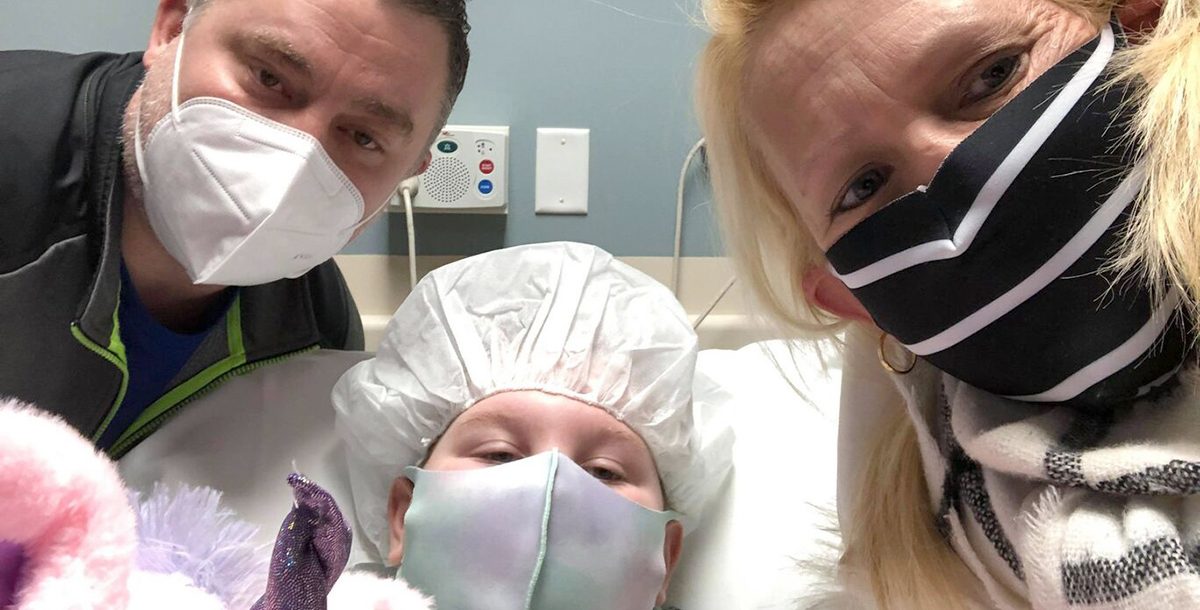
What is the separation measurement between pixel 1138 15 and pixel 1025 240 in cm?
22

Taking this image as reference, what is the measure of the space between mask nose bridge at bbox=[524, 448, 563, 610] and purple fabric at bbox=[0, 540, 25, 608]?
1.67 feet

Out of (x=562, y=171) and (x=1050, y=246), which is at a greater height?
(x=1050, y=246)

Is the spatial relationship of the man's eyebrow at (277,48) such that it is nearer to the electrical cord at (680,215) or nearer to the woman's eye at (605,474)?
the woman's eye at (605,474)

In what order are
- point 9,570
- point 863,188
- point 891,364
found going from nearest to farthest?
point 9,570 → point 863,188 → point 891,364

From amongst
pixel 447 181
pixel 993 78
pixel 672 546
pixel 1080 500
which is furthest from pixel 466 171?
pixel 1080 500

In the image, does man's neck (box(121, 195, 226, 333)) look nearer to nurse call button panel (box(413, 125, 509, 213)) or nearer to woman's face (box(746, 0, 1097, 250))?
nurse call button panel (box(413, 125, 509, 213))

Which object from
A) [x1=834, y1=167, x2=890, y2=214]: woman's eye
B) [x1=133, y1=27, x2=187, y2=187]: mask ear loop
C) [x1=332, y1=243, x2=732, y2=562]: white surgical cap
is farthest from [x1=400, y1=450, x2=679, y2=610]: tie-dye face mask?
[x1=133, y1=27, x2=187, y2=187]: mask ear loop

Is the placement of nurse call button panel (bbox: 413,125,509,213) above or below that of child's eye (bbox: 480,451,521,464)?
above

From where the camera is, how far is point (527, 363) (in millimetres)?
1042

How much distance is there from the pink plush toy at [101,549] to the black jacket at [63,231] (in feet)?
1.78

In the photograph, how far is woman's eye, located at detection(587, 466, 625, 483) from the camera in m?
1.00

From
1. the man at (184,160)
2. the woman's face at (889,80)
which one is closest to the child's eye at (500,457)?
the man at (184,160)

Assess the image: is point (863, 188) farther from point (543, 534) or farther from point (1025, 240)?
point (543, 534)

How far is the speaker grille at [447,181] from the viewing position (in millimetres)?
1458
